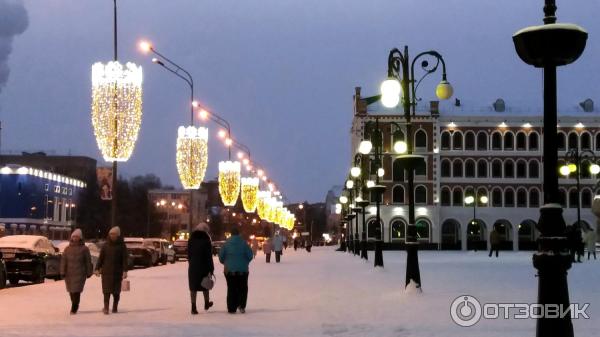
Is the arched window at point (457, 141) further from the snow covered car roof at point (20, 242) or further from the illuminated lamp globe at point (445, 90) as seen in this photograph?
the illuminated lamp globe at point (445, 90)

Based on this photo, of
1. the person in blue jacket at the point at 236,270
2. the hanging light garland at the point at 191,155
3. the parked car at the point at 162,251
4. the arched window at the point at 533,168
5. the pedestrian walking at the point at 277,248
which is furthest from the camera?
the arched window at the point at 533,168

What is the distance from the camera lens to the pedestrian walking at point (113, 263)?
52.5ft

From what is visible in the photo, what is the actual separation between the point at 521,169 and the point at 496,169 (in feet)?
8.71

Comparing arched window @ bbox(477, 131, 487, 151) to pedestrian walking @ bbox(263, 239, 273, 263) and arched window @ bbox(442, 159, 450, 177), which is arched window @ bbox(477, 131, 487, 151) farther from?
pedestrian walking @ bbox(263, 239, 273, 263)

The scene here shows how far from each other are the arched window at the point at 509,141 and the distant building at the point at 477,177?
0.36ft

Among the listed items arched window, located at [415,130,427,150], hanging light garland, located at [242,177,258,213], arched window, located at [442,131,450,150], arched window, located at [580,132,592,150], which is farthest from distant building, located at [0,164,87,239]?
arched window, located at [580,132,592,150]

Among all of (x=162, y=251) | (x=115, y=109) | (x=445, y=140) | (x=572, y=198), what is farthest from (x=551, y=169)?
(x=572, y=198)

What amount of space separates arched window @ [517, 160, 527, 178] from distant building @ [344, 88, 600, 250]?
108mm

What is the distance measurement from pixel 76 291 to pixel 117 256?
3.20 ft

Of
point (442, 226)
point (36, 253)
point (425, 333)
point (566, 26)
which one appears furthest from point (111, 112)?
point (442, 226)

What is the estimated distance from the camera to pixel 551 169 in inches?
313

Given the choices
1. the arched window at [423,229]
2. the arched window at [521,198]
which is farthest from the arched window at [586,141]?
the arched window at [423,229]

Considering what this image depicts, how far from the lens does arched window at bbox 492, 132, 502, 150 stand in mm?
93750

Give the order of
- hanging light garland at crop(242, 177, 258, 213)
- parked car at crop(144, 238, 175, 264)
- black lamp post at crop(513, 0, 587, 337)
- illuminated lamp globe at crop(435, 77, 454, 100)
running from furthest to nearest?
1. hanging light garland at crop(242, 177, 258, 213)
2. parked car at crop(144, 238, 175, 264)
3. illuminated lamp globe at crop(435, 77, 454, 100)
4. black lamp post at crop(513, 0, 587, 337)
